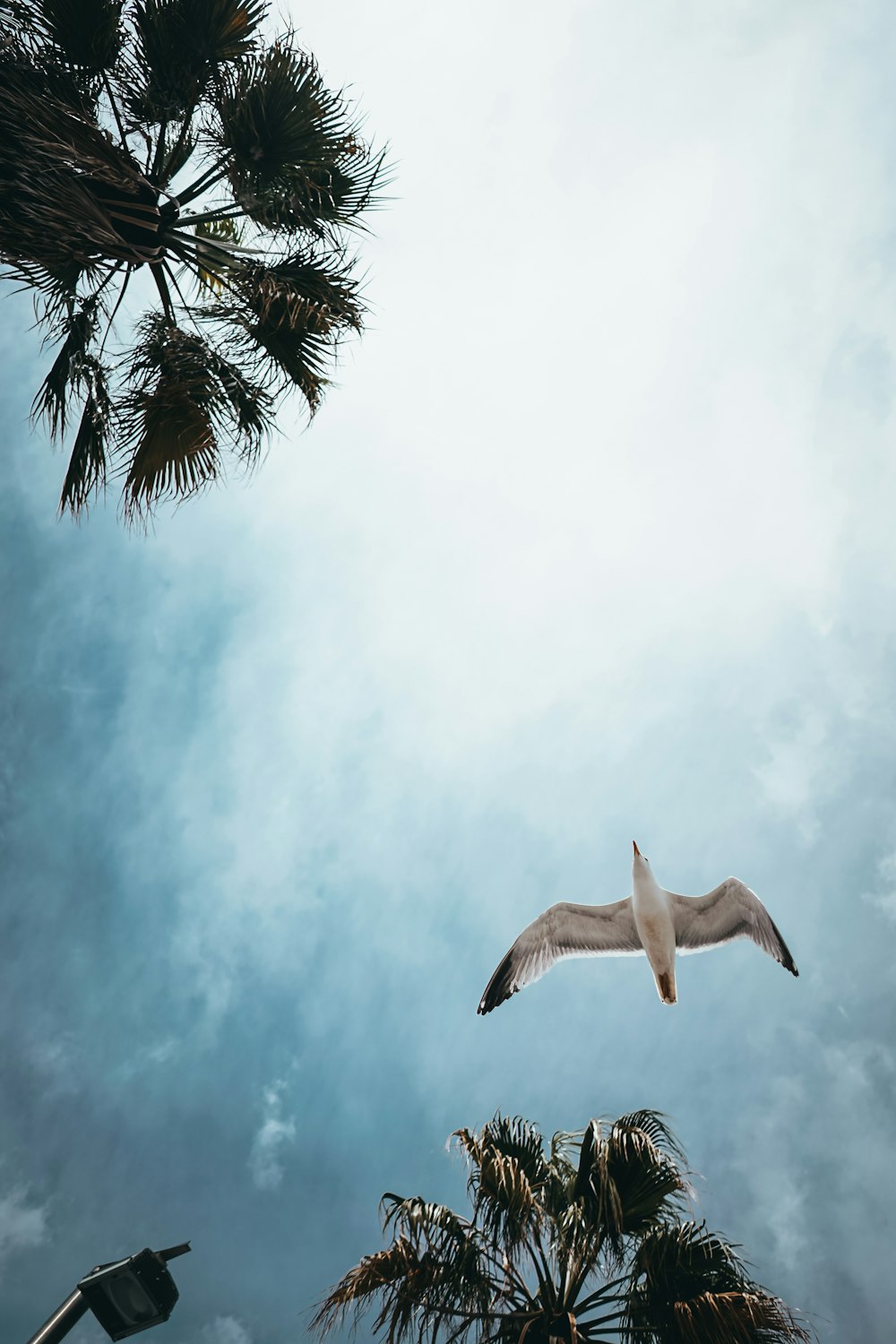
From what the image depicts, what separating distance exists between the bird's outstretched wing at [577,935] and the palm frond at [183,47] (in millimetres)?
10686

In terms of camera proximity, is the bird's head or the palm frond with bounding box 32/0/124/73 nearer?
the palm frond with bounding box 32/0/124/73

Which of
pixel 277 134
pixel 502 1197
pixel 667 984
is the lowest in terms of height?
pixel 502 1197

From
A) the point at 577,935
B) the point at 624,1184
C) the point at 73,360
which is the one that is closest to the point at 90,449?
the point at 73,360

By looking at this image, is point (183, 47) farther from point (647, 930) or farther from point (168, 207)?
point (647, 930)

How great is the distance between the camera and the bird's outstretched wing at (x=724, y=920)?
36.0ft

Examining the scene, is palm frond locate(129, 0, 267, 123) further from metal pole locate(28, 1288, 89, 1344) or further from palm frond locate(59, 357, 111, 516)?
metal pole locate(28, 1288, 89, 1344)

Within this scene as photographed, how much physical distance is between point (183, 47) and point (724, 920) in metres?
12.0

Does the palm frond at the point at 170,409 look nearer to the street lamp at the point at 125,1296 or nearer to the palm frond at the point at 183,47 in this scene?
the palm frond at the point at 183,47

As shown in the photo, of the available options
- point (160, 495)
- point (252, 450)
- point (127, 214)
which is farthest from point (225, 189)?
point (160, 495)

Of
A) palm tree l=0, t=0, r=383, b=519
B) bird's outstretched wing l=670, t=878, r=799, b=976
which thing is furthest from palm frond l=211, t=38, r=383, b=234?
bird's outstretched wing l=670, t=878, r=799, b=976

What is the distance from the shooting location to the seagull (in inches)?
438

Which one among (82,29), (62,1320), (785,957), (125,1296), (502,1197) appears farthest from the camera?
(785,957)

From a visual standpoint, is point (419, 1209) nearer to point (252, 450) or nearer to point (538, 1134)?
point (538, 1134)

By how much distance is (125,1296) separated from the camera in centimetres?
361
